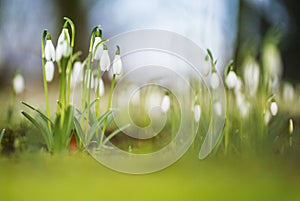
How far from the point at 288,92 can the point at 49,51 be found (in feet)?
1.81

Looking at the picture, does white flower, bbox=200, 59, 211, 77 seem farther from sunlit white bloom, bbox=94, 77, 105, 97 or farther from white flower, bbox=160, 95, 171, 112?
sunlit white bloom, bbox=94, 77, 105, 97

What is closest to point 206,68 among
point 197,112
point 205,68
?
point 205,68

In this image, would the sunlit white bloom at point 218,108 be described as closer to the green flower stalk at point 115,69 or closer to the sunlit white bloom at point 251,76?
the sunlit white bloom at point 251,76

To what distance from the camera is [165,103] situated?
0.99 meters

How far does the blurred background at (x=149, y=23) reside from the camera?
1.02 metres

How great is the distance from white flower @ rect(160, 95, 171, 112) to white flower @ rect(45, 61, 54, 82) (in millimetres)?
239

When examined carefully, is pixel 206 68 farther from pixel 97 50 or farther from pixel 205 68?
pixel 97 50

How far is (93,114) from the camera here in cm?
93

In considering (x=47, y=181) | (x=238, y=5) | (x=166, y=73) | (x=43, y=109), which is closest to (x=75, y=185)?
(x=47, y=181)

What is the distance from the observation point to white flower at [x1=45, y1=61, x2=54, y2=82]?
3.10 ft

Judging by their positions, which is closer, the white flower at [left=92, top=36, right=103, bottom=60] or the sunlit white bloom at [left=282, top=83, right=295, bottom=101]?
the white flower at [left=92, top=36, right=103, bottom=60]

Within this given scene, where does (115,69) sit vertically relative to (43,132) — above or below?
above

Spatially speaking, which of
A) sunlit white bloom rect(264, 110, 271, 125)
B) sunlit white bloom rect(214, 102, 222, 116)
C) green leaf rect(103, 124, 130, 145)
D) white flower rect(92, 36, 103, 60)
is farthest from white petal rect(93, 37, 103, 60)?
sunlit white bloom rect(264, 110, 271, 125)

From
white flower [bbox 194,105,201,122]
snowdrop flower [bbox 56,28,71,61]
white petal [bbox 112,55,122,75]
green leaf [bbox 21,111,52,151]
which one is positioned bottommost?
green leaf [bbox 21,111,52,151]
